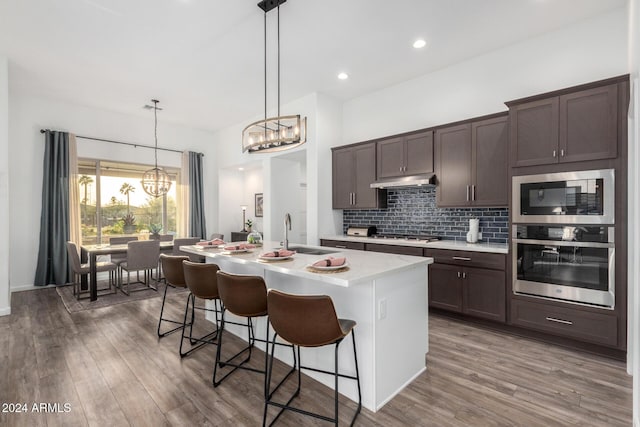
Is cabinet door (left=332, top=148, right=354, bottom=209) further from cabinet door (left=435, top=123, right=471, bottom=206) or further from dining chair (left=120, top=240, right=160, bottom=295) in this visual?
dining chair (left=120, top=240, right=160, bottom=295)

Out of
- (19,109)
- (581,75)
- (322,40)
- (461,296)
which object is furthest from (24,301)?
(581,75)

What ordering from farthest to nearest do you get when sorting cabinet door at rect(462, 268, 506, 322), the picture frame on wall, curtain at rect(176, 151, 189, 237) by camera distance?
the picture frame on wall → curtain at rect(176, 151, 189, 237) → cabinet door at rect(462, 268, 506, 322)

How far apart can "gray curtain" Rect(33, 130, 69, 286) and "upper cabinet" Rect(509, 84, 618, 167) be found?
279 inches

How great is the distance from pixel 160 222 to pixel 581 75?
762cm

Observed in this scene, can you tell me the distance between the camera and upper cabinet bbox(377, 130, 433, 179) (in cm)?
429

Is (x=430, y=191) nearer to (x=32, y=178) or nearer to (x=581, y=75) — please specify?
(x=581, y=75)

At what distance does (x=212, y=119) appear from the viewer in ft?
22.4

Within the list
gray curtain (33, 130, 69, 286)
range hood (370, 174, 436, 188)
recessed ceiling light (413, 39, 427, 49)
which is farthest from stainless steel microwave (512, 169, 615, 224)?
gray curtain (33, 130, 69, 286)

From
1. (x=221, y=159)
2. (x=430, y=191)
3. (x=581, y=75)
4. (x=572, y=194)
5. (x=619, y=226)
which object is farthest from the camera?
(x=221, y=159)

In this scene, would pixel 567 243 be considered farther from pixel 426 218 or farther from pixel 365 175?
pixel 365 175

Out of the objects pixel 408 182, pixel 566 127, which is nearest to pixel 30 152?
pixel 408 182

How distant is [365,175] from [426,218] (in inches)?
46.1

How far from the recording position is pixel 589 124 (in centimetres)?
287

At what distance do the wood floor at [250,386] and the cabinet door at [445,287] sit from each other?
1.38 feet
